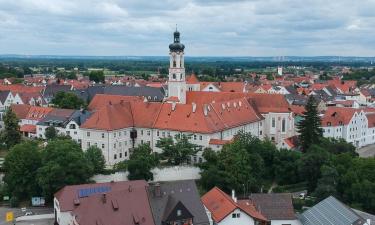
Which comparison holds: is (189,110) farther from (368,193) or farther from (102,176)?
(368,193)

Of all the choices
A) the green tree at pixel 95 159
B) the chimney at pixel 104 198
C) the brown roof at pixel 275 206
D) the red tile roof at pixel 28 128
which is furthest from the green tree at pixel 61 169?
the red tile roof at pixel 28 128

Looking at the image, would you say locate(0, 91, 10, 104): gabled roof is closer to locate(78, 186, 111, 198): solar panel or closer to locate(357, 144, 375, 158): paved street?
locate(78, 186, 111, 198): solar panel

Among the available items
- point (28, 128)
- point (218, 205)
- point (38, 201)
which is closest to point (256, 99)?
point (28, 128)

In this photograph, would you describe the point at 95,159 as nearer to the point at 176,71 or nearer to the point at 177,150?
the point at 177,150

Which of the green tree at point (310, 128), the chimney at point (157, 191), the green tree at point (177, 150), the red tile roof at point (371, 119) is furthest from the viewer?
the red tile roof at point (371, 119)

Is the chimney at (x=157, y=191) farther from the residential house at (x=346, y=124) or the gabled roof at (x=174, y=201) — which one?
the residential house at (x=346, y=124)

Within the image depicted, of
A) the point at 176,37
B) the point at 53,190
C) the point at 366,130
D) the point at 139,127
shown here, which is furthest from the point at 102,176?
the point at 366,130
